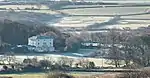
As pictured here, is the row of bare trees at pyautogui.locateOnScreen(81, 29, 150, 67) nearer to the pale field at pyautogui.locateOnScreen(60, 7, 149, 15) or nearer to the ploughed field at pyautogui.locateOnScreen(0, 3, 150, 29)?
the ploughed field at pyautogui.locateOnScreen(0, 3, 150, 29)

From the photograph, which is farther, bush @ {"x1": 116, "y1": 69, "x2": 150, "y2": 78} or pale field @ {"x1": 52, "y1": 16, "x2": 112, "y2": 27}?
pale field @ {"x1": 52, "y1": 16, "x2": 112, "y2": 27}

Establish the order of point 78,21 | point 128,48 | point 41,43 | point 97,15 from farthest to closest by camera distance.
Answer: point 97,15, point 78,21, point 41,43, point 128,48

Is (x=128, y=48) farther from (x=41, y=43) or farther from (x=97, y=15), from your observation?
(x=97, y=15)

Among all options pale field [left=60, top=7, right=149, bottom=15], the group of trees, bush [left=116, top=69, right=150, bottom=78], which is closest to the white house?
the group of trees

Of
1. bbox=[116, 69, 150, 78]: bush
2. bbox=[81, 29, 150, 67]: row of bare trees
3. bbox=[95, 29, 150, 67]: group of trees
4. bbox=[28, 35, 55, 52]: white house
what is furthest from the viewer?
bbox=[28, 35, 55, 52]: white house

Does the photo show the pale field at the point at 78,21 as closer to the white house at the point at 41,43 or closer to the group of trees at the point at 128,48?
the group of trees at the point at 128,48

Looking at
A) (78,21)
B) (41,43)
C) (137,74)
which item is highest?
(78,21)

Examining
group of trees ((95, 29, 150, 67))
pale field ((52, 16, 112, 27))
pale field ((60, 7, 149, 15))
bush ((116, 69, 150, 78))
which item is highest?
pale field ((60, 7, 149, 15))

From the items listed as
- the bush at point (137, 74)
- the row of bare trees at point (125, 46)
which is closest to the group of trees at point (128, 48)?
the row of bare trees at point (125, 46)

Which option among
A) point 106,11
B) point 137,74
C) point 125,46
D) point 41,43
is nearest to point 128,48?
point 125,46
